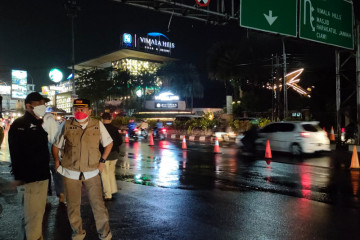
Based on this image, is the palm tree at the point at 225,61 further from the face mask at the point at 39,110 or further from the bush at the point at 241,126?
the face mask at the point at 39,110

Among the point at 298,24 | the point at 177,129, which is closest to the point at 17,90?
the point at 177,129

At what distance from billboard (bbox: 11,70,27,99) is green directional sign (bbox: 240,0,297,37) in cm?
4685

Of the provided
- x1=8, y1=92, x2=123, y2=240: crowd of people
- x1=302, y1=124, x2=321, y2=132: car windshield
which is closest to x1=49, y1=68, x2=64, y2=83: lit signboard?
x1=302, y1=124, x2=321, y2=132: car windshield

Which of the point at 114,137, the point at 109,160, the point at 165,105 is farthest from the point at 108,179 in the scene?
the point at 165,105

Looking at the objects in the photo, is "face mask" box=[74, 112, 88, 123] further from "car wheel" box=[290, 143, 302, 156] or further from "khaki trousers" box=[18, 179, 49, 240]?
"car wheel" box=[290, 143, 302, 156]

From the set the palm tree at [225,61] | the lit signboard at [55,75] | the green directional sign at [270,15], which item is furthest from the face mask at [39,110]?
the palm tree at [225,61]

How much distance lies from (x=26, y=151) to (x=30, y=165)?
0.55 feet

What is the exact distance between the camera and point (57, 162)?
4691 millimetres

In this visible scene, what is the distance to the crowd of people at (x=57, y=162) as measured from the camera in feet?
13.6

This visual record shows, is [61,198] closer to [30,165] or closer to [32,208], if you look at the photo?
[32,208]

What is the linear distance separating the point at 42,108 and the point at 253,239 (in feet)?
10.9

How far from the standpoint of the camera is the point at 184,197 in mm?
7672

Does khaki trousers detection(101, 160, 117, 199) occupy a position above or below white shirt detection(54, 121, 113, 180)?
below

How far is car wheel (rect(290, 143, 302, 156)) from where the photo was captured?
1580 centimetres
